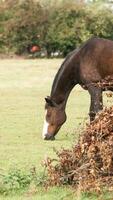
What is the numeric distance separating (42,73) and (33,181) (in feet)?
84.3

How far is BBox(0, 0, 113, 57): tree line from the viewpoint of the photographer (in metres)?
52.9

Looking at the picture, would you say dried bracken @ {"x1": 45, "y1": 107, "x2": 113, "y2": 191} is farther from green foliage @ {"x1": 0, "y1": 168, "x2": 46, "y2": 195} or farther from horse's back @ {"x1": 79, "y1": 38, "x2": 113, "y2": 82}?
horse's back @ {"x1": 79, "y1": 38, "x2": 113, "y2": 82}

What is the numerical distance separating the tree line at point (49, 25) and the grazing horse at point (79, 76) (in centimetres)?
3901

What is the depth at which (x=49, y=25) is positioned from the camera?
5378cm

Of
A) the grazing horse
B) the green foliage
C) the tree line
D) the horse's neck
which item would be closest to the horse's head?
the grazing horse

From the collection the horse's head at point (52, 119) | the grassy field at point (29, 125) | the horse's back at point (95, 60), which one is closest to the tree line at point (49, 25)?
the grassy field at point (29, 125)

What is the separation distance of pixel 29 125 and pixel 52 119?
206 cm

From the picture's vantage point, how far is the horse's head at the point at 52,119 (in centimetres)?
1252

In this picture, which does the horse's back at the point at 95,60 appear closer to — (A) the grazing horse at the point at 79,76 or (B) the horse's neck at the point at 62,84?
(A) the grazing horse at the point at 79,76

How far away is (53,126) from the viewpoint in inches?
497

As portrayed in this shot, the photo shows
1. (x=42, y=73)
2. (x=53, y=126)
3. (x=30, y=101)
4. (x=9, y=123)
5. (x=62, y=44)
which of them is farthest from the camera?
(x=62, y=44)

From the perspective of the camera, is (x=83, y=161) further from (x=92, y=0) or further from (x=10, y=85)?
(x=92, y=0)

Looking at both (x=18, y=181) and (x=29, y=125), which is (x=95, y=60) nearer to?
(x=29, y=125)

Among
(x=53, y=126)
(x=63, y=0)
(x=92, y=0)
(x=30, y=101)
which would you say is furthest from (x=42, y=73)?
(x=92, y=0)
